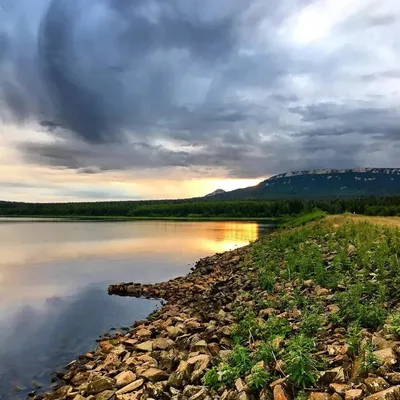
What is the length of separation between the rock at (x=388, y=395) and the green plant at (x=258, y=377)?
6.54 ft

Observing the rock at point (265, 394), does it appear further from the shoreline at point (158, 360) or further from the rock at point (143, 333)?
the rock at point (143, 333)

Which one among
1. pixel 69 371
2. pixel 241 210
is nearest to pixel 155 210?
pixel 241 210

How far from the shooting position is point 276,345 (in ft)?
30.8

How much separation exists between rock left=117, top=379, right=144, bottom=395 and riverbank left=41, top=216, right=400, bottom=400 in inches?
1.3

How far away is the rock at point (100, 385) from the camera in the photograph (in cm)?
1020

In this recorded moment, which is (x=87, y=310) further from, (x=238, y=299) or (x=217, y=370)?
(x=217, y=370)

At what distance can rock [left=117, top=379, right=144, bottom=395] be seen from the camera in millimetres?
9749

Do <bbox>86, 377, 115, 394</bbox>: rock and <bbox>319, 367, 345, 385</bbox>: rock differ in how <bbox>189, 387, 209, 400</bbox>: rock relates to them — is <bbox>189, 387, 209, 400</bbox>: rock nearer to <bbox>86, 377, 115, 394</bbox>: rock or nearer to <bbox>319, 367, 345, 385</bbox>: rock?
<bbox>319, 367, 345, 385</bbox>: rock

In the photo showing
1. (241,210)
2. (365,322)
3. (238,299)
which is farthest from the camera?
(241,210)

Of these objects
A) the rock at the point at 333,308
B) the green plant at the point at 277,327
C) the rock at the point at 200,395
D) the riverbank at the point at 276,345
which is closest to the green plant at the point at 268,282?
the riverbank at the point at 276,345

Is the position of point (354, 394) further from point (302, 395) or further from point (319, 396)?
point (302, 395)

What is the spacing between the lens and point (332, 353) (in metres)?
8.56

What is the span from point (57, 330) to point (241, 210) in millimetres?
162121

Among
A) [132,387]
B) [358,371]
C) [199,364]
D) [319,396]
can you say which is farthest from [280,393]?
[132,387]
